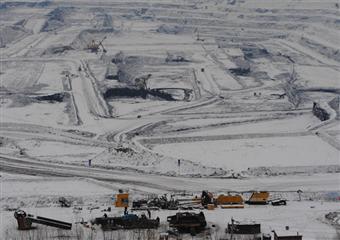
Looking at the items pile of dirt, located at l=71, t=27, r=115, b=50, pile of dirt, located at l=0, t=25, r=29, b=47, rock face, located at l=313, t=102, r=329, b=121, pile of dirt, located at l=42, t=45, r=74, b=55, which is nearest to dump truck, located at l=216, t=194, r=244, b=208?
rock face, located at l=313, t=102, r=329, b=121

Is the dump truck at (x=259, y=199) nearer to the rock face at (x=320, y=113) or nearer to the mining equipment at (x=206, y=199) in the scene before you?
the mining equipment at (x=206, y=199)

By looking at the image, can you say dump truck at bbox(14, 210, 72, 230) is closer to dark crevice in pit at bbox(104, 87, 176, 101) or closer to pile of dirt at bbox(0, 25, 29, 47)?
dark crevice in pit at bbox(104, 87, 176, 101)

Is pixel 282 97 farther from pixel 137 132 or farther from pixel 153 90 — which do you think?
pixel 137 132

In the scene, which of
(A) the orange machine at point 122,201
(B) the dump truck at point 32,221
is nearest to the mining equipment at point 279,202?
(A) the orange machine at point 122,201

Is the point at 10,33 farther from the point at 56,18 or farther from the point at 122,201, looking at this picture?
the point at 122,201

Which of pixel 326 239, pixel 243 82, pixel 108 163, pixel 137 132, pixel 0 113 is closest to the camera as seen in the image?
pixel 326 239

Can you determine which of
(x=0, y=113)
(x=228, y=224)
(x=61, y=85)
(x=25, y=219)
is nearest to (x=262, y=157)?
(x=228, y=224)
